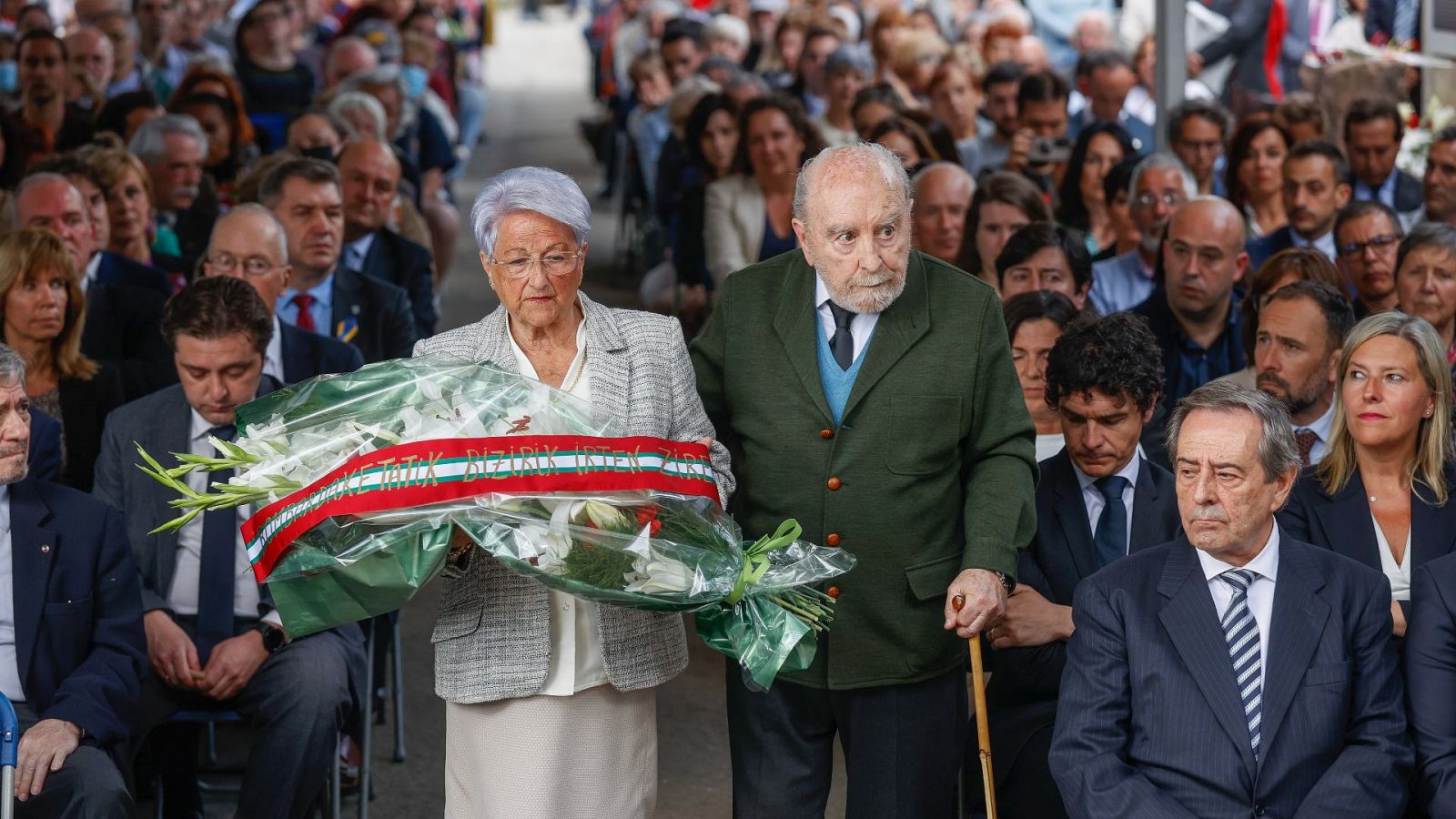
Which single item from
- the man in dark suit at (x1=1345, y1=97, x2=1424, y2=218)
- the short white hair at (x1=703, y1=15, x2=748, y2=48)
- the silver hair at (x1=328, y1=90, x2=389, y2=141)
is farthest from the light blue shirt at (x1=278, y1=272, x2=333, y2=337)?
the short white hair at (x1=703, y1=15, x2=748, y2=48)

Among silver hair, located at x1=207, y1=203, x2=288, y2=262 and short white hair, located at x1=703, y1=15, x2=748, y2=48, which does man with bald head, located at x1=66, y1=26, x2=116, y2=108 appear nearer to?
short white hair, located at x1=703, y1=15, x2=748, y2=48

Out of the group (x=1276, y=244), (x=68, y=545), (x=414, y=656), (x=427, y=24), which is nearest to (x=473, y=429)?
(x=68, y=545)

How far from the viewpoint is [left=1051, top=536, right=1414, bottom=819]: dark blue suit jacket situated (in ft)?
11.8

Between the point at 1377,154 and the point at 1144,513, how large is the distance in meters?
4.68

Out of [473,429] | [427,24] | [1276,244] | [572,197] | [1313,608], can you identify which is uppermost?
[427,24]

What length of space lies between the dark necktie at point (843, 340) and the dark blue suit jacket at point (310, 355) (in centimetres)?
226

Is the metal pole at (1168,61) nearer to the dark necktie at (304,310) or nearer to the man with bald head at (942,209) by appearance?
the man with bald head at (942,209)

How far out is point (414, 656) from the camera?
6688 mm

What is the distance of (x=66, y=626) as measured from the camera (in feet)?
14.2

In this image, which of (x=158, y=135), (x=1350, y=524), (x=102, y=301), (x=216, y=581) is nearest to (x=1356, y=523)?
(x=1350, y=524)

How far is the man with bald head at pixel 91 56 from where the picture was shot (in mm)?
10773

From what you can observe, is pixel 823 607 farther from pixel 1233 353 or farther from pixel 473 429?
pixel 1233 353

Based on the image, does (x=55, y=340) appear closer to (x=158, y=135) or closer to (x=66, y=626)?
(x=66, y=626)

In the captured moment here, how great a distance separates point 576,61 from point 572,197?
1031 inches
